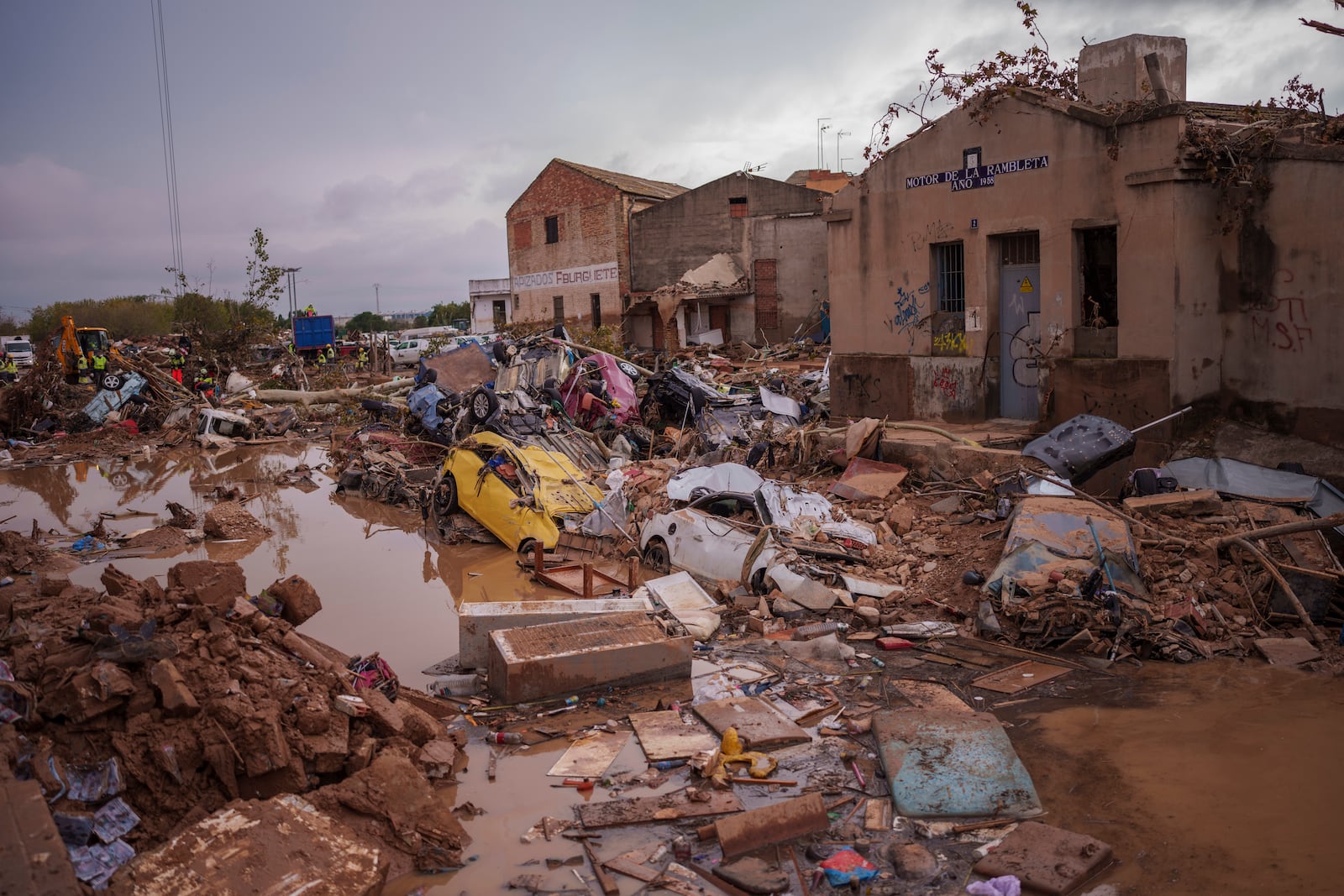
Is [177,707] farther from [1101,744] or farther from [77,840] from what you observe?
[1101,744]

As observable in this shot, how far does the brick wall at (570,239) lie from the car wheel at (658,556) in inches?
1152

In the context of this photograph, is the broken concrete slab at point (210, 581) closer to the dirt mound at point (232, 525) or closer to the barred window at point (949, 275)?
the dirt mound at point (232, 525)

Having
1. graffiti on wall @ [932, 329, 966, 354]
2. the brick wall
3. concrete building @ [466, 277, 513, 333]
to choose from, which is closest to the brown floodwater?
graffiti on wall @ [932, 329, 966, 354]

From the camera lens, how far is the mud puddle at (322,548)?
10273mm

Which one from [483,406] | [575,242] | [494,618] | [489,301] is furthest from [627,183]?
[494,618]

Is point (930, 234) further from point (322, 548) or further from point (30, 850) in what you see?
point (30, 850)

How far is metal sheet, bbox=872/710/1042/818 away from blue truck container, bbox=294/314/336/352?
3700 cm

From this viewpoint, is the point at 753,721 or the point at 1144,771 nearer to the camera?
the point at 1144,771

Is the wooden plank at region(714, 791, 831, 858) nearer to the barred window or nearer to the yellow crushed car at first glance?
the yellow crushed car

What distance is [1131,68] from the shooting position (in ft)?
45.9

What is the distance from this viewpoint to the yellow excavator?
28328mm

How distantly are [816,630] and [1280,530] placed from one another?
13.9ft

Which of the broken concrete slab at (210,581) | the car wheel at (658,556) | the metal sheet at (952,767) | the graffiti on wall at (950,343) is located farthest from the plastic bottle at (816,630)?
the graffiti on wall at (950,343)

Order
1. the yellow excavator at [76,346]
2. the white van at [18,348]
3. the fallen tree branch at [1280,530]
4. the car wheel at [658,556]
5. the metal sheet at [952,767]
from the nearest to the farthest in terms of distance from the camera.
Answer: the metal sheet at [952,767], the fallen tree branch at [1280,530], the car wheel at [658,556], the yellow excavator at [76,346], the white van at [18,348]
